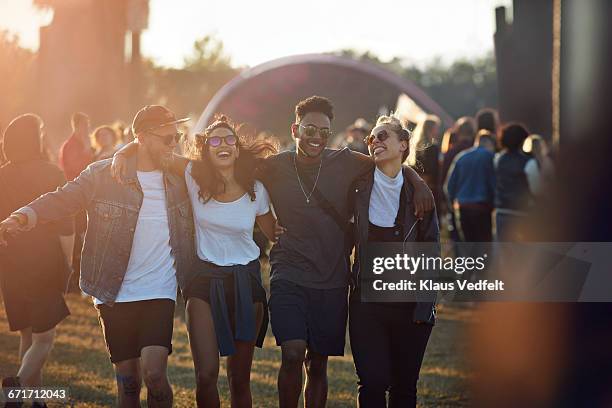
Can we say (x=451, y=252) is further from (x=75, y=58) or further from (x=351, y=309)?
(x=75, y=58)

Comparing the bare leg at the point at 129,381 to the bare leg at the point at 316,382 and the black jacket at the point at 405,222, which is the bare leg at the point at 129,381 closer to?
the bare leg at the point at 316,382

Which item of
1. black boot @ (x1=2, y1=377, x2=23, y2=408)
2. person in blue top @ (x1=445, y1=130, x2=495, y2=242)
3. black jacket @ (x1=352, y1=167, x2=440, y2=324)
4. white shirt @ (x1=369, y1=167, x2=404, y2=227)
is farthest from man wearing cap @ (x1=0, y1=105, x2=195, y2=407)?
person in blue top @ (x1=445, y1=130, x2=495, y2=242)

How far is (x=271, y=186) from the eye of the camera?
731cm

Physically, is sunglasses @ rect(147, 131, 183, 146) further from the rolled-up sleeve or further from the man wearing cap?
the rolled-up sleeve

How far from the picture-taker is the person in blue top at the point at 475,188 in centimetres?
1363

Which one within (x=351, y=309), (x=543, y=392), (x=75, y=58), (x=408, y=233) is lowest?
(x=543, y=392)

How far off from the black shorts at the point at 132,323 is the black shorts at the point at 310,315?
2.22 ft

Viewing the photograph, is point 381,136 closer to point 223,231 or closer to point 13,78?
point 223,231

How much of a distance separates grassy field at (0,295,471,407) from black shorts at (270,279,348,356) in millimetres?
1952

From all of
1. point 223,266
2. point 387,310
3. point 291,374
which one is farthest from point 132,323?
point 387,310

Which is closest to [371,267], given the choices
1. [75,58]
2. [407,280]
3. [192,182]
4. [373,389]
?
[407,280]

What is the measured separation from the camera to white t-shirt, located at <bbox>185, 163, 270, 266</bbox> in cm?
696

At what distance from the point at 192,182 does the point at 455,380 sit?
12.9 ft

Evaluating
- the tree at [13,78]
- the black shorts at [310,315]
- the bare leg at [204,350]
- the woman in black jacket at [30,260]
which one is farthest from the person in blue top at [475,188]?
the tree at [13,78]
